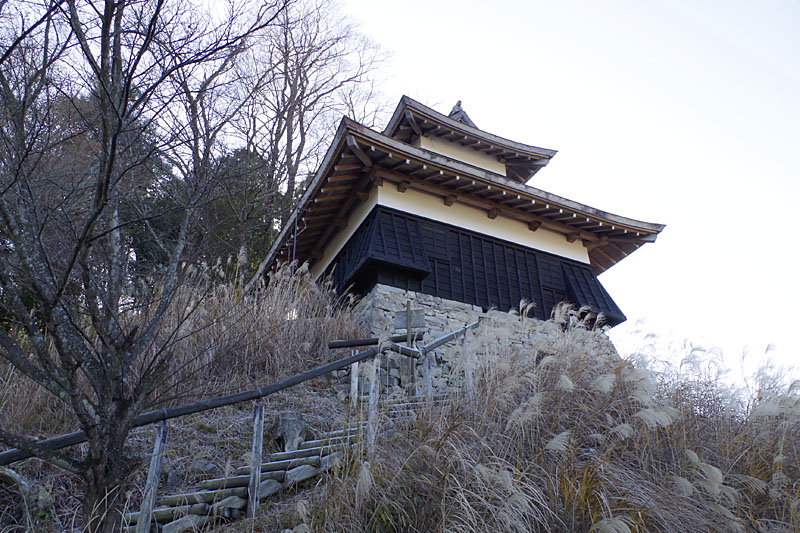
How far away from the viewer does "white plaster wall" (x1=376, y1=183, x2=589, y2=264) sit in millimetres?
9742

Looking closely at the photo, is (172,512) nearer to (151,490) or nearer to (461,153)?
(151,490)

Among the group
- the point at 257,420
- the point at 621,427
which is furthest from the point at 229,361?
the point at 621,427

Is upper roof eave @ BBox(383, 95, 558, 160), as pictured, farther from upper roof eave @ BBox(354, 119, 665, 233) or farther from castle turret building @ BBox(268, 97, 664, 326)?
upper roof eave @ BBox(354, 119, 665, 233)

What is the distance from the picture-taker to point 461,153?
1253 centimetres

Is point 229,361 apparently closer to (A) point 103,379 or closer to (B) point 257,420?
(B) point 257,420

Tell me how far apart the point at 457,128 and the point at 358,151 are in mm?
4062

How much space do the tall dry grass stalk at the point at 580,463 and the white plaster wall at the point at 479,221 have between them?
5.34 m

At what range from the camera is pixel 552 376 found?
468cm

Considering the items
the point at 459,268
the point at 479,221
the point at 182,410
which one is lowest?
the point at 182,410

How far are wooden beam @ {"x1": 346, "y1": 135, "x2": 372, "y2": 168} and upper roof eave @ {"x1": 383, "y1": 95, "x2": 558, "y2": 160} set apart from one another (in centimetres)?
307

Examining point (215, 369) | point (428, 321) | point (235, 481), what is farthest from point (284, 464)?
point (428, 321)

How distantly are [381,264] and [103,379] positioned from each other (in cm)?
621

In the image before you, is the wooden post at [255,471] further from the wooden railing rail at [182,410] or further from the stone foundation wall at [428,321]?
the stone foundation wall at [428,321]

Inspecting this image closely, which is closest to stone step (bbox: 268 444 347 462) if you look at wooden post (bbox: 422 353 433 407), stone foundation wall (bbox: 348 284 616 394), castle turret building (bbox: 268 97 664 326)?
wooden post (bbox: 422 353 433 407)
